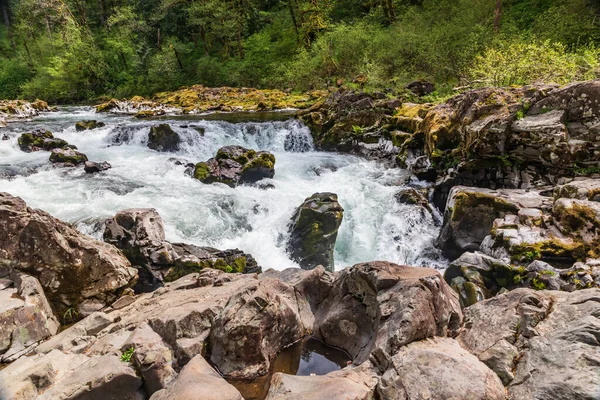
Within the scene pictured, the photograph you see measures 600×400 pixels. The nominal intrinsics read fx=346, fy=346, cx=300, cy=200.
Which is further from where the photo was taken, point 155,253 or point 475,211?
point 475,211

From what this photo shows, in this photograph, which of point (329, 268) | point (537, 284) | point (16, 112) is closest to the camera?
point (537, 284)

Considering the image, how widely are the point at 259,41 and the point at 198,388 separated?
35.5 m

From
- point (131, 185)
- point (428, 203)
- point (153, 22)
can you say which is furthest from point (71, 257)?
point (153, 22)

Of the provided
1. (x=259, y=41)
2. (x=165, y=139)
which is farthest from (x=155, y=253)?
(x=259, y=41)

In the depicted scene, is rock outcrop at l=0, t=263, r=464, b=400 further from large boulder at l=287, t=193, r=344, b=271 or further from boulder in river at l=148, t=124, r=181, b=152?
boulder in river at l=148, t=124, r=181, b=152

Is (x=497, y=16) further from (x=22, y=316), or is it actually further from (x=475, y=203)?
(x=22, y=316)

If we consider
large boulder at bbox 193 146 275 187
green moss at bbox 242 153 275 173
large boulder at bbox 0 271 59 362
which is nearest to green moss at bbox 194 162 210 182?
large boulder at bbox 193 146 275 187

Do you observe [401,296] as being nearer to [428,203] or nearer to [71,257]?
[71,257]

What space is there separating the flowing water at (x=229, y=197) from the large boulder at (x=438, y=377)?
221 inches

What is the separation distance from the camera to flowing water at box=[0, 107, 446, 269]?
921cm

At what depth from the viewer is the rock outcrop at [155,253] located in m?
7.08

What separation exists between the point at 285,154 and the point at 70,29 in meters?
31.3

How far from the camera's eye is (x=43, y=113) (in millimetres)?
25047

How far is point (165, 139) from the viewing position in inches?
606
